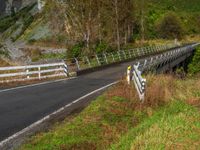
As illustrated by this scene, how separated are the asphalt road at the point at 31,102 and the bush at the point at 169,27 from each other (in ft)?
314

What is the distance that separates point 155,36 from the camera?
119 m

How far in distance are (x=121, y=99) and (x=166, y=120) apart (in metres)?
4.94

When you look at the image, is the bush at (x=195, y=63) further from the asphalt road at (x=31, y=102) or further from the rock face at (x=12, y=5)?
the rock face at (x=12, y=5)

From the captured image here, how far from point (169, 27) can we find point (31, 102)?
105714 millimetres

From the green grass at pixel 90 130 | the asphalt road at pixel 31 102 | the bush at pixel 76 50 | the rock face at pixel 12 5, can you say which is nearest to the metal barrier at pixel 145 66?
the green grass at pixel 90 130

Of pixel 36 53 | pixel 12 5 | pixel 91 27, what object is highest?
pixel 12 5

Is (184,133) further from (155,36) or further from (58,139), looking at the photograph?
(155,36)

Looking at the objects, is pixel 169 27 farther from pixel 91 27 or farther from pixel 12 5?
pixel 12 5

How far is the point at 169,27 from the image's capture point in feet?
397

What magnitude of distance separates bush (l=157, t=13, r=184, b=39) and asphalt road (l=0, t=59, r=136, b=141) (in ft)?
314

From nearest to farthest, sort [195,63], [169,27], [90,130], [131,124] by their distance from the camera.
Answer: [90,130] → [131,124] → [195,63] → [169,27]

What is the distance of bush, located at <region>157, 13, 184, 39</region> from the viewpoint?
118963mm

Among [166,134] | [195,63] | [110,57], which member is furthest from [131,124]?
[195,63]

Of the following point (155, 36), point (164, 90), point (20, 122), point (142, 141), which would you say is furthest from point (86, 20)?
point (155, 36)
